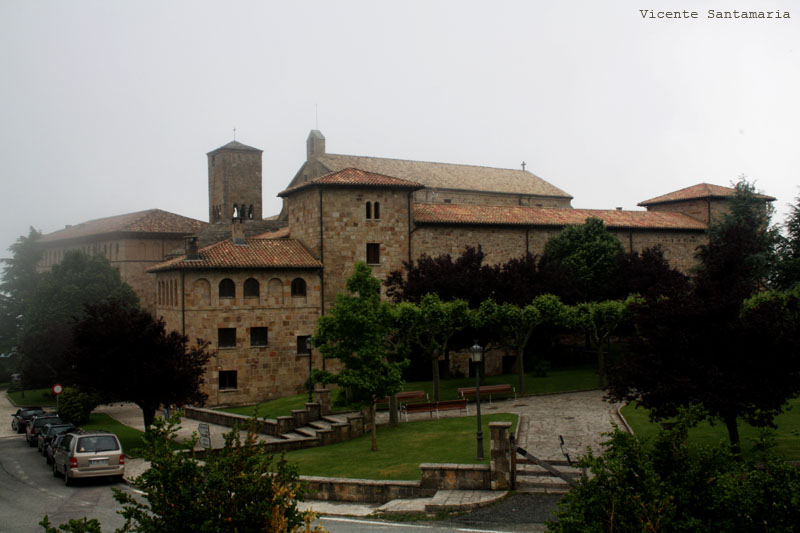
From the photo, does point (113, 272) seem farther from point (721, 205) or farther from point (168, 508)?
point (168, 508)

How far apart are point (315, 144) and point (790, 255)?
124 ft

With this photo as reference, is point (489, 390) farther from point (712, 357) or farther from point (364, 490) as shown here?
point (364, 490)

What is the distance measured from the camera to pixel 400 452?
22.0m

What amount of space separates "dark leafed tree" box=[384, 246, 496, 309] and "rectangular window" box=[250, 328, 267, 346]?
302 inches

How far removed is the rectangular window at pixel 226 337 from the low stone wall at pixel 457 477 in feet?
75.6

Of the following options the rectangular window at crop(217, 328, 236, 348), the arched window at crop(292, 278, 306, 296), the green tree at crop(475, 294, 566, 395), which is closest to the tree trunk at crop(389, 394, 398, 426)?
the green tree at crop(475, 294, 566, 395)

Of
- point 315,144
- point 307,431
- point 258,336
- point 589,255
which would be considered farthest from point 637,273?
point 315,144

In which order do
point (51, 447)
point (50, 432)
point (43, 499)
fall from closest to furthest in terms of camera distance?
point (43, 499), point (51, 447), point (50, 432)

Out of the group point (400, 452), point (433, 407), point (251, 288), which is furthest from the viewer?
point (251, 288)

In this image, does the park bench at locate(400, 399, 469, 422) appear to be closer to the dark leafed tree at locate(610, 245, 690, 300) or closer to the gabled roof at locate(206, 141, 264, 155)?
the dark leafed tree at locate(610, 245, 690, 300)

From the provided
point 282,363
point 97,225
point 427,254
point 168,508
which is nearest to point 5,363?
point 97,225

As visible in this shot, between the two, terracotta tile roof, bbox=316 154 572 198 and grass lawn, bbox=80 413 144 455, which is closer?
grass lawn, bbox=80 413 144 455

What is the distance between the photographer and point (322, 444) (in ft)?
83.6

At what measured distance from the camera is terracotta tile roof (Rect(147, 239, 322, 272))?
37.8m
